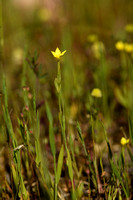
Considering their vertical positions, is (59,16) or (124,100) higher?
(59,16)

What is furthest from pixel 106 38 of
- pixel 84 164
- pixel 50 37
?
pixel 84 164

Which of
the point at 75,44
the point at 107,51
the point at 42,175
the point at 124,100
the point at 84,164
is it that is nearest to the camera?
the point at 42,175

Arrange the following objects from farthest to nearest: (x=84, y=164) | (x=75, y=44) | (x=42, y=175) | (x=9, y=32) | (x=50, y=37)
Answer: (x=9, y=32)
(x=75, y=44)
(x=50, y=37)
(x=84, y=164)
(x=42, y=175)

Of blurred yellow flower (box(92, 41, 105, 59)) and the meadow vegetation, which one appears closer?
the meadow vegetation

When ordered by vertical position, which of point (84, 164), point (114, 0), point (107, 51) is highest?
point (114, 0)

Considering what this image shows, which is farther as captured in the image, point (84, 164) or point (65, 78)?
point (65, 78)

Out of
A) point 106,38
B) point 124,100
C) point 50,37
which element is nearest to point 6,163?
point 124,100

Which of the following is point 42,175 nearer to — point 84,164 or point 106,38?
point 84,164

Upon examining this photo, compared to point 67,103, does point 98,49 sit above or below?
above

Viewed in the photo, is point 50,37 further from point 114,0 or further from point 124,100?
point 124,100

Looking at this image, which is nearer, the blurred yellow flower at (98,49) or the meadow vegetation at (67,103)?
the meadow vegetation at (67,103)
